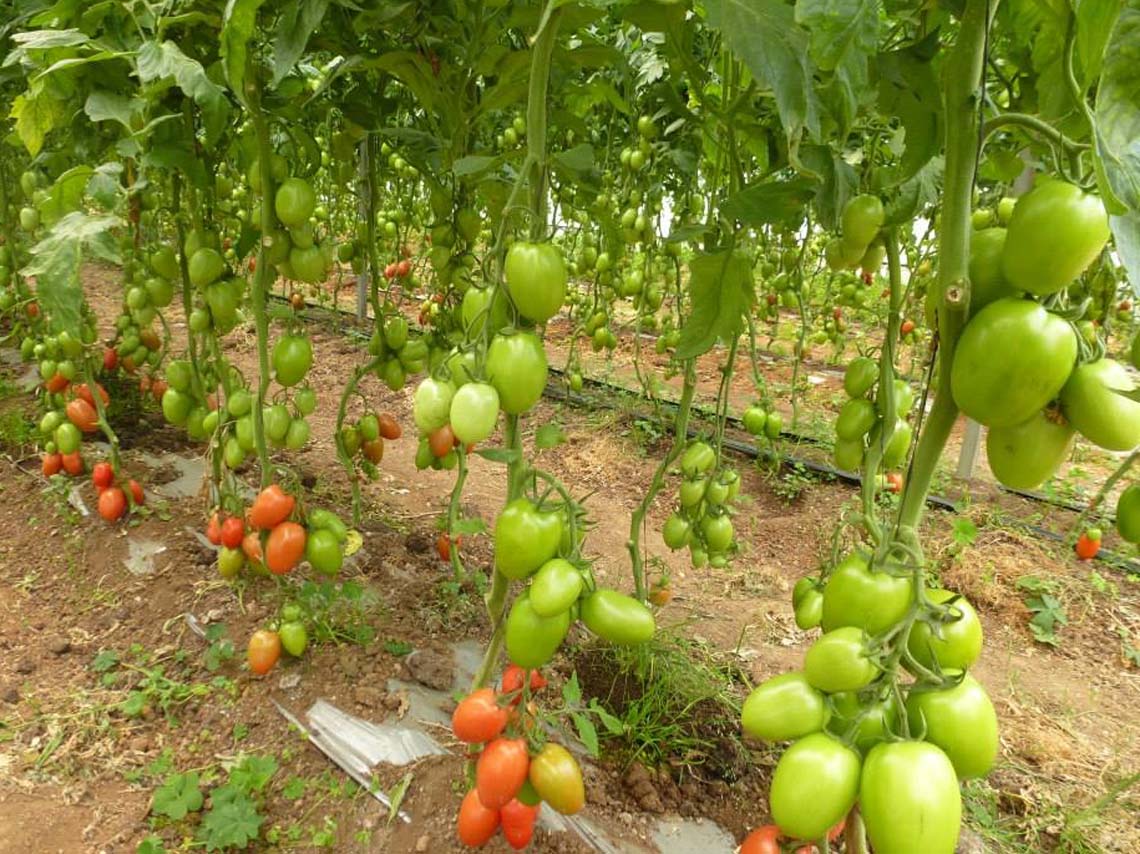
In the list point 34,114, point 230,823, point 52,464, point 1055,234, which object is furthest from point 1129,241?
point 52,464

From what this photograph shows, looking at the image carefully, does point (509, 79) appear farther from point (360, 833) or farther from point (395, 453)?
point (395, 453)

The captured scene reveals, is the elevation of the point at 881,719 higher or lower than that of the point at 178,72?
lower

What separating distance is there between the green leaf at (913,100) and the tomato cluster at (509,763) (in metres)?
0.88

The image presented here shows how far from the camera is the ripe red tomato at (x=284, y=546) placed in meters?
1.62

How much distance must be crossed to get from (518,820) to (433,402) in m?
0.71

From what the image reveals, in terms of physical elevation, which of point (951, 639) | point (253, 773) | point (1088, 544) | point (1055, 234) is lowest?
point (253, 773)

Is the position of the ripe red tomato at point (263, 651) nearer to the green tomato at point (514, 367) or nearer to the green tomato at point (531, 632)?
the green tomato at point (531, 632)

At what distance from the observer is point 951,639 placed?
649mm

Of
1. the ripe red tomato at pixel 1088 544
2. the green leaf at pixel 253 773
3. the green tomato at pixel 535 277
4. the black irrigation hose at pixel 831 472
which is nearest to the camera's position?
the green tomato at pixel 535 277

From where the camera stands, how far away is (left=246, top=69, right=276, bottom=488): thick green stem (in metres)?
1.32

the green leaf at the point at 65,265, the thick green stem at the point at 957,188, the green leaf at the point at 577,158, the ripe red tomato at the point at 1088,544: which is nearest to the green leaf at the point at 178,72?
the green leaf at the point at 65,265

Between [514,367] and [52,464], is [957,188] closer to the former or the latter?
[514,367]

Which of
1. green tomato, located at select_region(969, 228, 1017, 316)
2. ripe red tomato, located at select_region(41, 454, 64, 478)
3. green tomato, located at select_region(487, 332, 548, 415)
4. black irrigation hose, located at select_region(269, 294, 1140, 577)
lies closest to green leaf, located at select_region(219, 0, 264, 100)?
green tomato, located at select_region(487, 332, 548, 415)

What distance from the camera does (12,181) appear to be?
327 centimetres
